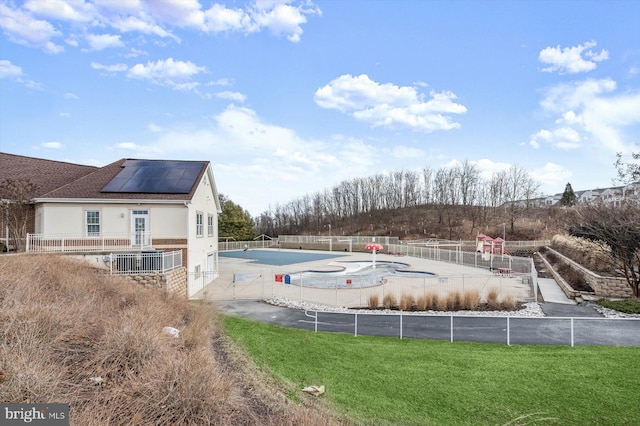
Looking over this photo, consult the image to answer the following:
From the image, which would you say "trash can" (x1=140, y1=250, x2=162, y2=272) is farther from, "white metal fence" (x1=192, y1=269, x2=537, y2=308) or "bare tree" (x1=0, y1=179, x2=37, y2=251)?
"bare tree" (x1=0, y1=179, x2=37, y2=251)

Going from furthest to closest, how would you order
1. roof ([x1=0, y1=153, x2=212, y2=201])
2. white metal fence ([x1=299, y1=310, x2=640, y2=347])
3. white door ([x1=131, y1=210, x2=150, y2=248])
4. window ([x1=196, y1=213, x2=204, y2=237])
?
window ([x1=196, y1=213, x2=204, y2=237]) → roof ([x1=0, y1=153, x2=212, y2=201]) → white door ([x1=131, y1=210, x2=150, y2=248]) → white metal fence ([x1=299, y1=310, x2=640, y2=347])

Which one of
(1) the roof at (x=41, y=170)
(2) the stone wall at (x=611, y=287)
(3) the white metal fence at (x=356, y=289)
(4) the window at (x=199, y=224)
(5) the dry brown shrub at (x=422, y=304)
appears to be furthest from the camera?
(4) the window at (x=199, y=224)

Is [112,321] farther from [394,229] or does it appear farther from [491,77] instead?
[394,229]

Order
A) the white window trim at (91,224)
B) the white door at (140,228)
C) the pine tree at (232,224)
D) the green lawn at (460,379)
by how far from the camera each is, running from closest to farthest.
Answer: the green lawn at (460,379)
the white window trim at (91,224)
the white door at (140,228)
the pine tree at (232,224)

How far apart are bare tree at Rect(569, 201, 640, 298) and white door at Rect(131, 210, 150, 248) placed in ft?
81.4

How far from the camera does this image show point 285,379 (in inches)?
268

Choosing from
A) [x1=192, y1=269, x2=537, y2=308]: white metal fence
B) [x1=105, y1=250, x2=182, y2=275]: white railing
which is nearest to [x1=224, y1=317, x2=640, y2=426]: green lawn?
[x1=192, y1=269, x2=537, y2=308]: white metal fence

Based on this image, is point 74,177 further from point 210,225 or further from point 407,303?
point 407,303

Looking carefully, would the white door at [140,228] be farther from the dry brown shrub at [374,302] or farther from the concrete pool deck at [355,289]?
Result: the dry brown shrub at [374,302]

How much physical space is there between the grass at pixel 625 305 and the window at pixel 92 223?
1026 inches

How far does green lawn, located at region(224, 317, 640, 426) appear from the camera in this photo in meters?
5.56

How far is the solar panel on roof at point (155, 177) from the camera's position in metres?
19.9

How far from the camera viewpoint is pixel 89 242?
61.5 feet

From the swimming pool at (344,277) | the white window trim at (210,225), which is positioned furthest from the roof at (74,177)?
the swimming pool at (344,277)
